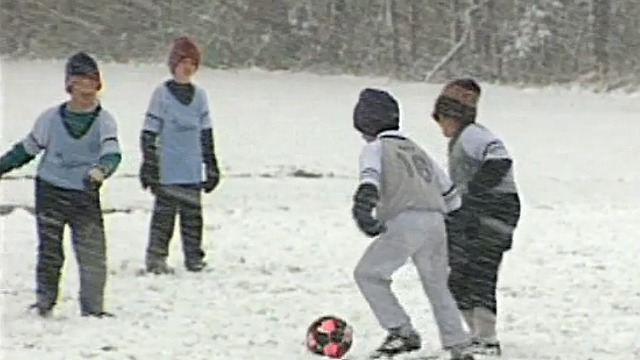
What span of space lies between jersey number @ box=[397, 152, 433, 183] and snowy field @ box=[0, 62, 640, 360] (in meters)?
1.10

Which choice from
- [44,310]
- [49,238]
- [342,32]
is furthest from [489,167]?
[342,32]

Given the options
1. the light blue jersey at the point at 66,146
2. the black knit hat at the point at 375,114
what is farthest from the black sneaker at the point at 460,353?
the light blue jersey at the point at 66,146

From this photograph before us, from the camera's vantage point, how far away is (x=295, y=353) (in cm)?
855

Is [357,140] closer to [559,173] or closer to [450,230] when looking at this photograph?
[559,173]

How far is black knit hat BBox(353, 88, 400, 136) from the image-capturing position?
823 cm

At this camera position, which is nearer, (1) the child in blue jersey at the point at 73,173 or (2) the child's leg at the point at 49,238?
(1) the child in blue jersey at the point at 73,173

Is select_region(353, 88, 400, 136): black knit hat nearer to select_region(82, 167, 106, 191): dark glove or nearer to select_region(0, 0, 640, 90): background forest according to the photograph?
select_region(82, 167, 106, 191): dark glove

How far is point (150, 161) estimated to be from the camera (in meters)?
11.8

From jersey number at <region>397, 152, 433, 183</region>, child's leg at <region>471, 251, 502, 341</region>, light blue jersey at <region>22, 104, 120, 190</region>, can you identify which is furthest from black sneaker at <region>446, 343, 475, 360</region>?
light blue jersey at <region>22, 104, 120, 190</region>

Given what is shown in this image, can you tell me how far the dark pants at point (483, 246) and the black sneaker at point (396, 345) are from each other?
0.52 m

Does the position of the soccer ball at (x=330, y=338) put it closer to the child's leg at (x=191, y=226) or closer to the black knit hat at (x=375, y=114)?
the black knit hat at (x=375, y=114)

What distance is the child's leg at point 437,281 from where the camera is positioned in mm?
8203

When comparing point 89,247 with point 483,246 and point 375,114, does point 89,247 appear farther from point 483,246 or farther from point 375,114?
point 483,246

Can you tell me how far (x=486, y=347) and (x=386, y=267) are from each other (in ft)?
2.70
